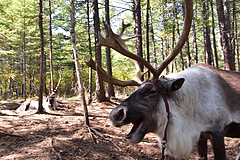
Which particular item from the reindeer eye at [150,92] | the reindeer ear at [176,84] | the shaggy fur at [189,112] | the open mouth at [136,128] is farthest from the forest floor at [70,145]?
the reindeer ear at [176,84]

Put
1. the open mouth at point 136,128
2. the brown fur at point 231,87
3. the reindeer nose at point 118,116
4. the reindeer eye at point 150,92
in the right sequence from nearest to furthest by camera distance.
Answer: the reindeer nose at point 118,116 → the open mouth at point 136,128 → the reindeer eye at point 150,92 → the brown fur at point 231,87

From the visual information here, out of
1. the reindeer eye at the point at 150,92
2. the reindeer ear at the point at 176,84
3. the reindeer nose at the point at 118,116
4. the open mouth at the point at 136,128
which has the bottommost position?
the open mouth at the point at 136,128

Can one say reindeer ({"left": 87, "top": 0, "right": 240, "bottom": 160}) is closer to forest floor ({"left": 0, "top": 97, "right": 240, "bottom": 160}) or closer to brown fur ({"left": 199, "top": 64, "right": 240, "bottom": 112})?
brown fur ({"left": 199, "top": 64, "right": 240, "bottom": 112})

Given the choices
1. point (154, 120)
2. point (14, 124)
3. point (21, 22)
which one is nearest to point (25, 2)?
point (21, 22)

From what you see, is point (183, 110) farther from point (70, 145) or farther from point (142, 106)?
point (70, 145)

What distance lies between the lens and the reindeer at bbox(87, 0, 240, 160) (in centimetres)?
209

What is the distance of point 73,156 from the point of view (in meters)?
3.21

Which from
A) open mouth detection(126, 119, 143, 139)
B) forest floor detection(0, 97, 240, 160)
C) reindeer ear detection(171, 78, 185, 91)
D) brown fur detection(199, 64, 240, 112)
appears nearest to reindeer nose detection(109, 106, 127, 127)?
open mouth detection(126, 119, 143, 139)

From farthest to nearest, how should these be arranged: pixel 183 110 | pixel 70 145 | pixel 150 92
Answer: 1. pixel 70 145
2. pixel 183 110
3. pixel 150 92

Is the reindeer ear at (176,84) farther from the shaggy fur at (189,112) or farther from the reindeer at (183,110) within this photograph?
the shaggy fur at (189,112)

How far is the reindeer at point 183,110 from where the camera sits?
2086 millimetres

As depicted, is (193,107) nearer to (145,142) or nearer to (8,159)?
(145,142)

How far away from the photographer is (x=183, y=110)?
91.4 inches

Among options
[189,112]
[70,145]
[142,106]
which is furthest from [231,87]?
[70,145]
